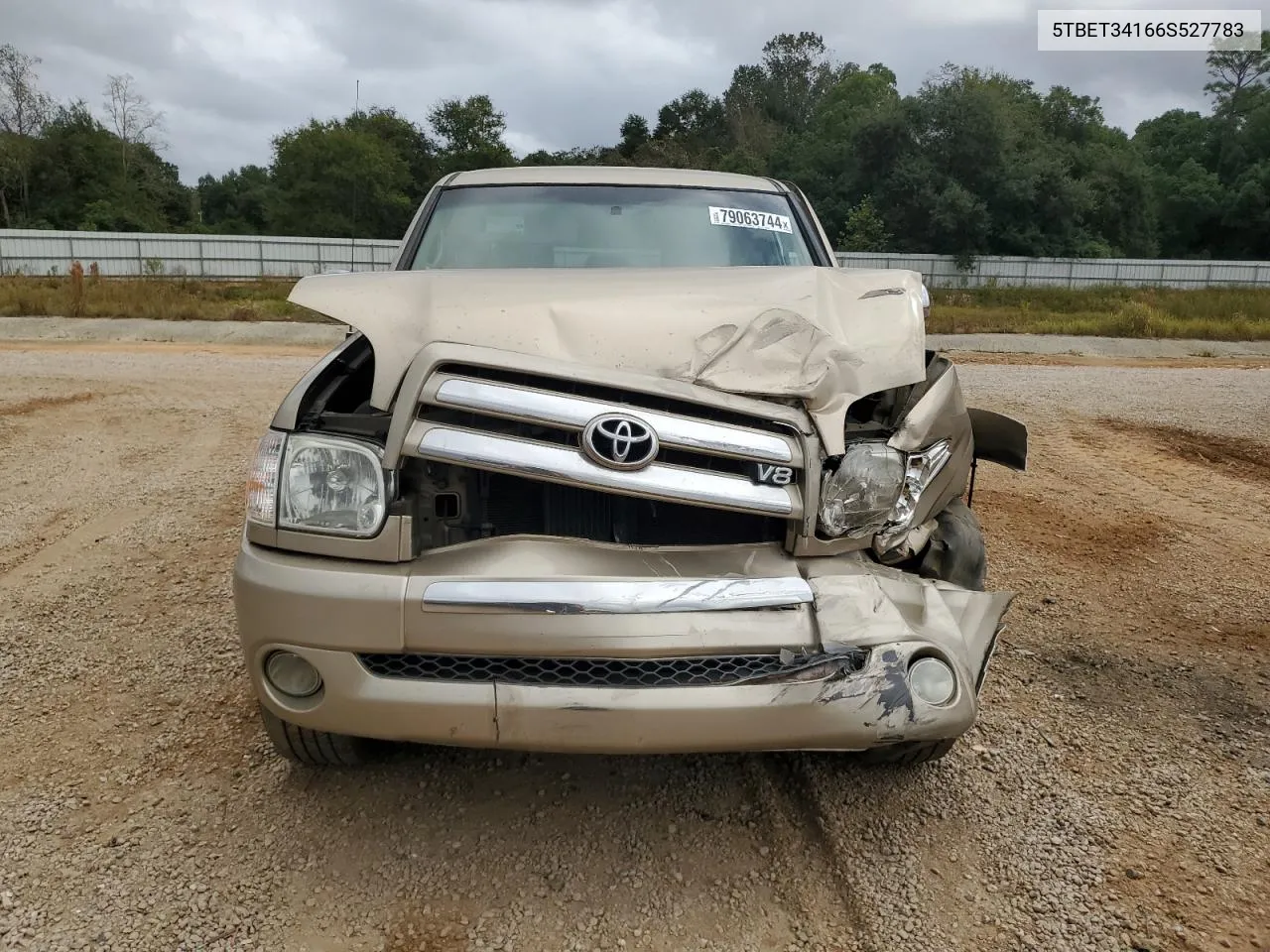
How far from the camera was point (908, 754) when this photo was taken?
2590mm

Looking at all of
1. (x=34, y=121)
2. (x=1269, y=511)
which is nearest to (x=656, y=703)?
(x=1269, y=511)

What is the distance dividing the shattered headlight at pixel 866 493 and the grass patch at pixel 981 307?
17864 millimetres

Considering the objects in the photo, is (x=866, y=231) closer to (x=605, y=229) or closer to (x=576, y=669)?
(x=605, y=229)

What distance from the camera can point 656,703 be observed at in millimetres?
2025

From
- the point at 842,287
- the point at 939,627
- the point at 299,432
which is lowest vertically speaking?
the point at 939,627

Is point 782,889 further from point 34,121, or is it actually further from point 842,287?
point 34,121

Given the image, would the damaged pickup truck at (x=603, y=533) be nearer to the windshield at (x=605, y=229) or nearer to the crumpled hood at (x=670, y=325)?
the crumpled hood at (x=670, y=325)

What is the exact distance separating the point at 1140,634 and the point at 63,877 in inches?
153

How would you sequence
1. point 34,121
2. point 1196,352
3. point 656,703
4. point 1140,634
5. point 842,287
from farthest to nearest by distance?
1. point 34,121
2. point 1196,352
3. point 1140,634
4. point 842,287
5. point 656,703

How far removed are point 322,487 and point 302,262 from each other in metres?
31.9

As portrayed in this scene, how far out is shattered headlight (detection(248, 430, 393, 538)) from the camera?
7.05ft

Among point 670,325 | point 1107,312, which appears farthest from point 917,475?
point 1107,312

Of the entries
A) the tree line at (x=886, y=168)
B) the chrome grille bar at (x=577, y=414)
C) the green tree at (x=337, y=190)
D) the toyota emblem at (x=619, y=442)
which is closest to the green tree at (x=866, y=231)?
the tree line at (x=886, y=168)

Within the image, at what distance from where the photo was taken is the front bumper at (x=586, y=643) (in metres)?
2.02
